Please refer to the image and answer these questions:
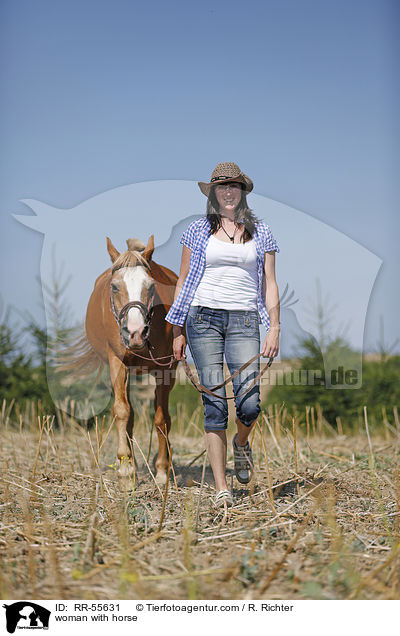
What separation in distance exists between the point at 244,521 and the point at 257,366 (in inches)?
38.5

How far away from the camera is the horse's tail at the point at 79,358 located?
5.42m

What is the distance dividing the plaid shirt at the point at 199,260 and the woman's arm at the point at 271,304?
35mm

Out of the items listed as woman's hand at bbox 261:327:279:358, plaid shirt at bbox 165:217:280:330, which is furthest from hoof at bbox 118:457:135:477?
woman's hand at bbox 261:327:279:358

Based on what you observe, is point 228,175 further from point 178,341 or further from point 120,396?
point 120,396

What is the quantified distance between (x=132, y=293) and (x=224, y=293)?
2.54ft

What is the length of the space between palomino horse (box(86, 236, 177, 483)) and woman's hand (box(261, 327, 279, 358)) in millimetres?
794

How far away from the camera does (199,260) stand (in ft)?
11.4

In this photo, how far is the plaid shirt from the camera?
3477mm

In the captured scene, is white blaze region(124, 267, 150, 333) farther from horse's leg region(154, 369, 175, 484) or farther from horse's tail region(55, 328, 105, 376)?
horse's tail region(55, 328, 105, 376)
